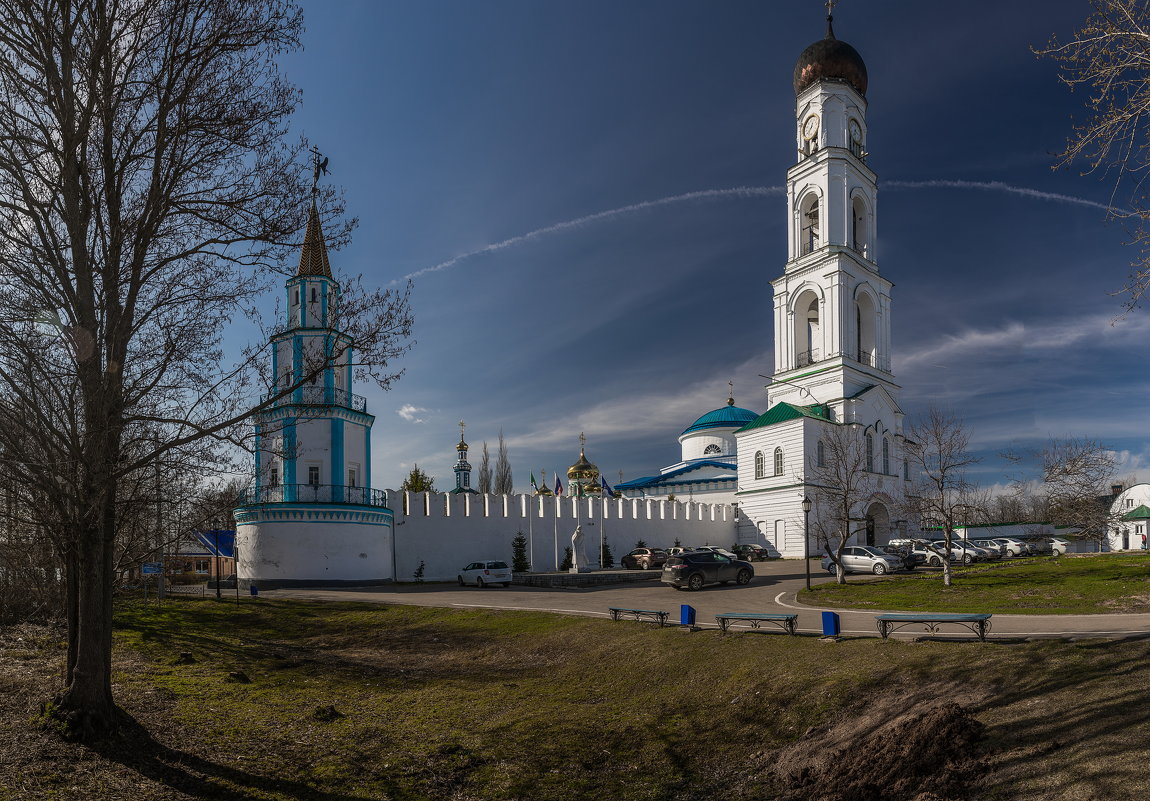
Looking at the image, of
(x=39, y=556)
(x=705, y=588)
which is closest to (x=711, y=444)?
(x=705, y=588)

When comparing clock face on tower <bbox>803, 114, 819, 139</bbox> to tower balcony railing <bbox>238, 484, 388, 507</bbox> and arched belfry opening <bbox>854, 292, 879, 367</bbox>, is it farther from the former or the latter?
tower balcony railing <bbox>238, 484, 388, 507</bbox>

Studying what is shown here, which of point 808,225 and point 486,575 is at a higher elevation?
point 808,225

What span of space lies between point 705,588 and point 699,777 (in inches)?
725

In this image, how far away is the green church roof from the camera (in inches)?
1939

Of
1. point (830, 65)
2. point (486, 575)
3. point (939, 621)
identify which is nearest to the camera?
point (939, 621)

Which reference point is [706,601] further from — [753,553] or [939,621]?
[753,553]

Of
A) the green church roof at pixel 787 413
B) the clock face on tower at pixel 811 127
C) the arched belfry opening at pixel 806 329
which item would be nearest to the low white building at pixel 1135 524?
the arched belfry opening at pixel 806 329

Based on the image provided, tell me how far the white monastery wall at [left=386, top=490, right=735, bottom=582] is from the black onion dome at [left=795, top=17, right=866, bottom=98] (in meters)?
32.1

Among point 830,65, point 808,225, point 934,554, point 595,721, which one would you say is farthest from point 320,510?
point 830,65

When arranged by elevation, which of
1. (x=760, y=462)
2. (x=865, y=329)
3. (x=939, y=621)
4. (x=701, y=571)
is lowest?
(x=701, y=571)

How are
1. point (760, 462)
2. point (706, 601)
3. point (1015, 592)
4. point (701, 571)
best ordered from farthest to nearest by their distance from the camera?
point (760, 462), point (701, 571), point (706, 601), point (1015, 592)

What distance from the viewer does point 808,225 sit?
56.1 metres

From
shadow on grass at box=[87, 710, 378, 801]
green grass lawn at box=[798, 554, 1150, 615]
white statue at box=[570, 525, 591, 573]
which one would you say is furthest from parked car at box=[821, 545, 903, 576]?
shadow on grass at box=[87, 710, 378, 801]

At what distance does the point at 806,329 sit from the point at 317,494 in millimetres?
37662
